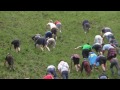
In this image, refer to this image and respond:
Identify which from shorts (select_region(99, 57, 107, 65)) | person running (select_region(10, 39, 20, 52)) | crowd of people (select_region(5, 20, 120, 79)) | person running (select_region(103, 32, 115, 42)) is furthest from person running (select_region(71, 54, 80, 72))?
person running (select_region(103, 32, 115, 42))

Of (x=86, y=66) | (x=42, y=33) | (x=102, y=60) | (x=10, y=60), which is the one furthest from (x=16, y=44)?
(x=102, y=60)

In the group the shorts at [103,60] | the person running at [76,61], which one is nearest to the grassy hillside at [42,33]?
the person running at [76,61]

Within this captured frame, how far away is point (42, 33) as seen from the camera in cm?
3014

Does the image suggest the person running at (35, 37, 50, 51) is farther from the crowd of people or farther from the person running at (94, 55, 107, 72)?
the person running at (94, 55, 107, 72)

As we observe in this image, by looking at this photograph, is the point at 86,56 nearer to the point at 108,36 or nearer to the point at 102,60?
the point at 102,60

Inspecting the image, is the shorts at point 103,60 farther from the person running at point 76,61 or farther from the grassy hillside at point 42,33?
the person running at point 76,61

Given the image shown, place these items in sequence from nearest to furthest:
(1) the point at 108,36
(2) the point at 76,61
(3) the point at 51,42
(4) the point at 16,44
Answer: (2) the point at 76,61 < (4) the point at 16,44 < (3) the point at 51,42 < (1) the point at 108,36

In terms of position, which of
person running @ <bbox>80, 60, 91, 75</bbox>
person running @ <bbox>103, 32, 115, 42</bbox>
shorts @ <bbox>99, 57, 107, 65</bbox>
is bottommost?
person running @ <bbox>80, 60, 91, 75</bbox>

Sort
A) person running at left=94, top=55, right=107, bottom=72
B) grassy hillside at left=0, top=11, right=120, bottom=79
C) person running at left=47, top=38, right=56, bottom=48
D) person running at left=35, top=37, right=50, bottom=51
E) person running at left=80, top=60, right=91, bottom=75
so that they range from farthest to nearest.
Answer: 1. person running at left=47, top=38, right=56, bottom=48
2. person running at left=35, top=37, right=50, bottom=51
3. grassy hillside at left=0, top=11, right=120, bottom=79
4. person running at left=94, top=55, right=107, bottom=72
5. person running at left=80, top=60, right=91, bottom=75

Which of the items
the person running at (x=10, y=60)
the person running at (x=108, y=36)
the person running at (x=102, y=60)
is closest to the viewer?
the person running at (x=102, y=60)

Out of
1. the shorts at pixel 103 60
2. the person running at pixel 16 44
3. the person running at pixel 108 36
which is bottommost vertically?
the shorts at pixel 103 60

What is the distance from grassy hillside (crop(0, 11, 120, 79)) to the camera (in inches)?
887

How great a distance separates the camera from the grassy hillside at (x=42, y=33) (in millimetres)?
22531
